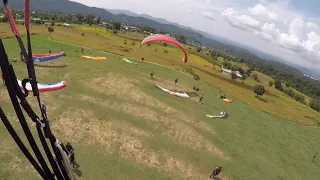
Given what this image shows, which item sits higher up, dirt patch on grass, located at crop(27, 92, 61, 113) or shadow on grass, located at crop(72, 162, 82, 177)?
dirt patch on grass, located at crop(27, 92, 61, 113)

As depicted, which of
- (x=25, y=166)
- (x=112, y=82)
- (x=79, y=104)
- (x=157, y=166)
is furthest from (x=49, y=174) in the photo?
(x=112, y=82)

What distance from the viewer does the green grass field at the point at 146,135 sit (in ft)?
105

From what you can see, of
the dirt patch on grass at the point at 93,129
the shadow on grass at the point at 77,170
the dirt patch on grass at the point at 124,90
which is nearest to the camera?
the shadow on grass at the point at 77,170

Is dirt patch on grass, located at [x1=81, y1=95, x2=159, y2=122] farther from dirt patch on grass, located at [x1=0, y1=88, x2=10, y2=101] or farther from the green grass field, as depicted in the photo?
dirt patch on grass, located at [x1=0, y1=88, x2=10, y2=101]

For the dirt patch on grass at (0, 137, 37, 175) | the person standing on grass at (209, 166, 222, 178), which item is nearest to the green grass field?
the dirt patch on grass at (0, 137, 37, 175)

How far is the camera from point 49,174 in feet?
14.3

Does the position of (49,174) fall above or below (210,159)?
above

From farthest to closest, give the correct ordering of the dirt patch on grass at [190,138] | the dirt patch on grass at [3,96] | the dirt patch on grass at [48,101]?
the dirt patch on grass at [190,138] < the dirt patch on grass at [48,101] < the dirt patch on grass at [3,96]

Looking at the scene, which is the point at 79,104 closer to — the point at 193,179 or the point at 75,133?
the point at 75,133

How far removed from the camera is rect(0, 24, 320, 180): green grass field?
3188 cm

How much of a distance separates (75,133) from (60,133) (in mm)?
1717

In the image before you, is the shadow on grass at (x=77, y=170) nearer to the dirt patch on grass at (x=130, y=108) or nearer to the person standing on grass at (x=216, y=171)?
the dirt patch on grass at (x=130, y=108)

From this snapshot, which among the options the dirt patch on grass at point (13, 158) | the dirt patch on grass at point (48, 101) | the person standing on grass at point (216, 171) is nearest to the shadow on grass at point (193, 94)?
the person standing on grass at point (216, 171)

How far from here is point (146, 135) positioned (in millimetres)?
38438
